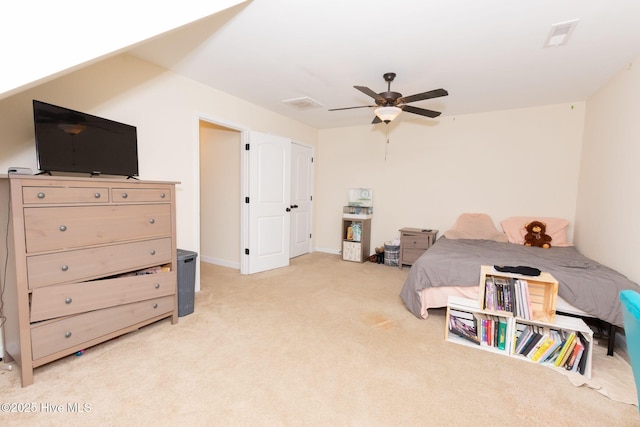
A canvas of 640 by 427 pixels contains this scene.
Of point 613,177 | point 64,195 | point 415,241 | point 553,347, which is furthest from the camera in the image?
point 415,241

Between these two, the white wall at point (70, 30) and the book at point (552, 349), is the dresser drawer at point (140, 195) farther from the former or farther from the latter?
the book at point (552, 349)

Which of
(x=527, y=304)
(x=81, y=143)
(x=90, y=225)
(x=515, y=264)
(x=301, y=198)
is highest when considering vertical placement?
(x=81, y=143)

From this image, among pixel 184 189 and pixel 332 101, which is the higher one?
pixel 332 101

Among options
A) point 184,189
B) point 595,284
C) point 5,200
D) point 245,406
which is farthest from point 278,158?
point 595,284

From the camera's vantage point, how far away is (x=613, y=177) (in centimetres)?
278

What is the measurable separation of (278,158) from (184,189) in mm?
Result: 1560

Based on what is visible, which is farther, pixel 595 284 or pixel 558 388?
pixel 595 284

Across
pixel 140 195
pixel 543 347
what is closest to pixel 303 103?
pixel 140 195

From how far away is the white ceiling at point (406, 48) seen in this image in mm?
1940

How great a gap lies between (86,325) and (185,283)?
0.84m

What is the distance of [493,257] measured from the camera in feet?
9.41

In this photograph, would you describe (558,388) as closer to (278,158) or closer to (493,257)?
(493,257)

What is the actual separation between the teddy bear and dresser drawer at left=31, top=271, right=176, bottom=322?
14.0 feet

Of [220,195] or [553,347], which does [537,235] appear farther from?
[220,195]
